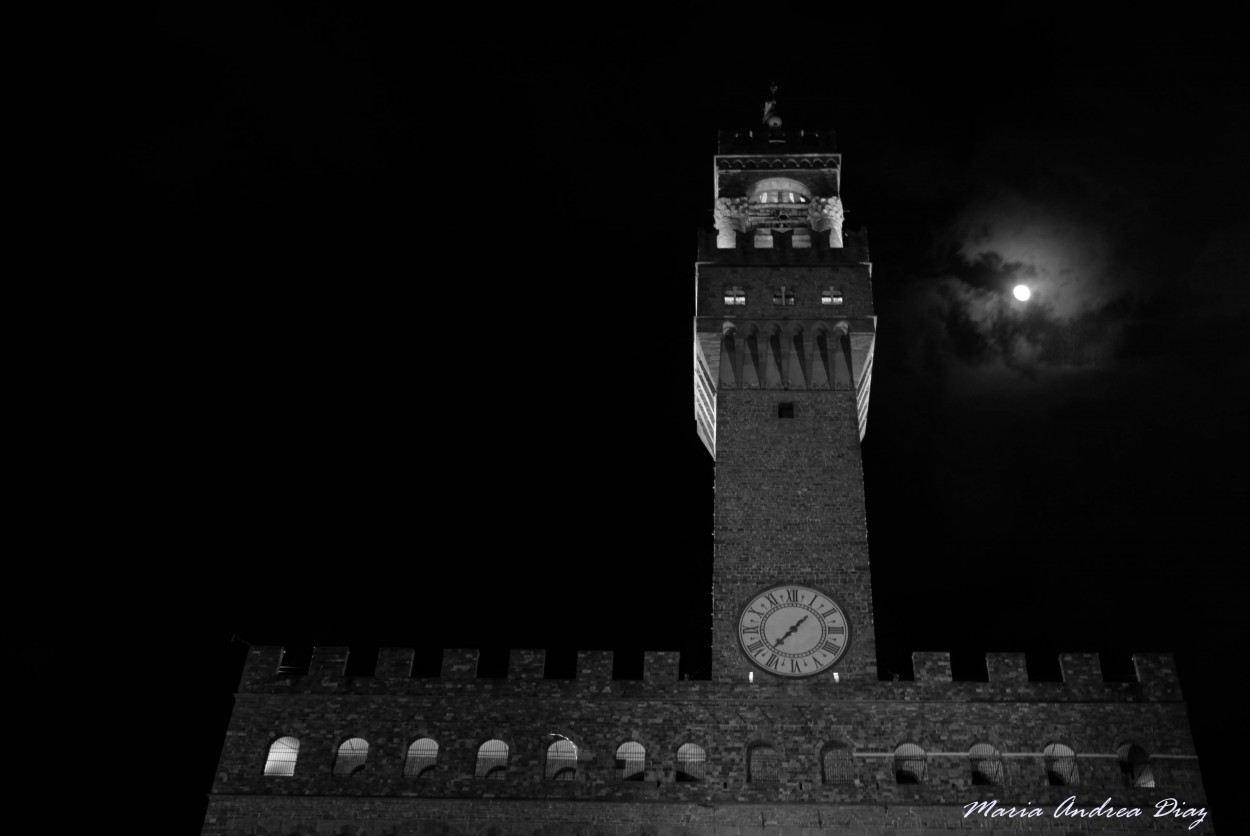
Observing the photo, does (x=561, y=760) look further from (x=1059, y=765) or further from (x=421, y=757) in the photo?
(x=1059, y=765)

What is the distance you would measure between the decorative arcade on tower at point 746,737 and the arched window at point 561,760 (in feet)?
0.21

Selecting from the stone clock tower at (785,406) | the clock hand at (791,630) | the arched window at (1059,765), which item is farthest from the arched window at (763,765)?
the arched window at (1059,765)

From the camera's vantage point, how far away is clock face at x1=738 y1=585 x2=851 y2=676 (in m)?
33.3

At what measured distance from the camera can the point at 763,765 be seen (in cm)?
3142

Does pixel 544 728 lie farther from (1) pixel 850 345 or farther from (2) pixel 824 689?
(1) pixel 850 345

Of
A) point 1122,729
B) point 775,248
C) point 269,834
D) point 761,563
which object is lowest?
point 269,834

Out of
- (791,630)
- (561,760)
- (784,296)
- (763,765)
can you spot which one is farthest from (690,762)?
(784,296)

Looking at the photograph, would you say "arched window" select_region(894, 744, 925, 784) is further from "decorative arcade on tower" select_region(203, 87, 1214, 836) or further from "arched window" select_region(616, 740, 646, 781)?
"arched window" select_region(616, 740, 646, 781)

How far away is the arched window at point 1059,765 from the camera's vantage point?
3094cm

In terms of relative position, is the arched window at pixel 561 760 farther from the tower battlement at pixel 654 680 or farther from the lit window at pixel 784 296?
the lit window at pixel 784 296

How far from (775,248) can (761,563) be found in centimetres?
1319

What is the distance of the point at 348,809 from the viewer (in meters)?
31.2

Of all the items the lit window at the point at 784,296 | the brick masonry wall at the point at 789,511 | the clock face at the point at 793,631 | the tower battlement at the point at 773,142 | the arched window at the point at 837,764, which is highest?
the tower battlement at the point at 773,142

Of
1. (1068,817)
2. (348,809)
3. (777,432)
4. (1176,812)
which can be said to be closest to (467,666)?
(348,809)
